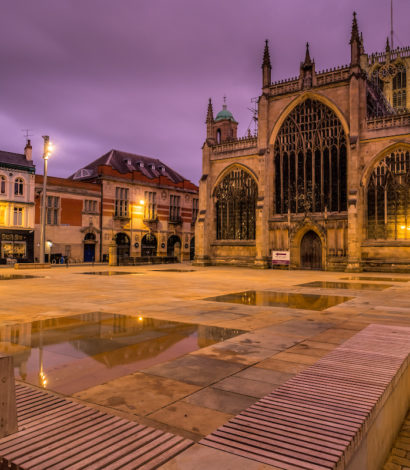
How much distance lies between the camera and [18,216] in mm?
38219

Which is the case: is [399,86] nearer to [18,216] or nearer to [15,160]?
[15,160]

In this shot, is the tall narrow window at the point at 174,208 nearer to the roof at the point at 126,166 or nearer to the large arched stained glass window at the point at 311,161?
the roof at the point at 126,166

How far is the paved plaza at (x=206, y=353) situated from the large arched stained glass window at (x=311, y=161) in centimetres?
1926

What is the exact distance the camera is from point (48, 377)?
5223 mm

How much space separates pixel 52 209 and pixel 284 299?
33.6 metres

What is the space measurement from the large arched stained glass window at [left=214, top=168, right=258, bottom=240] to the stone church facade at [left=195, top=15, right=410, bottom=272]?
0.10 m

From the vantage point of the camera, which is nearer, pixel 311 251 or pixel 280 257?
pixel 280 257

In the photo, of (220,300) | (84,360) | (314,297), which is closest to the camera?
(84,360)

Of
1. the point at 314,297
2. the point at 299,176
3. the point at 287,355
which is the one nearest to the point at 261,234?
the point at 299,176

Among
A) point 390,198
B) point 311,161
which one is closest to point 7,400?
point 390,198

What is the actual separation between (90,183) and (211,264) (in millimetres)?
17982

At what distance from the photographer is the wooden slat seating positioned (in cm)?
268

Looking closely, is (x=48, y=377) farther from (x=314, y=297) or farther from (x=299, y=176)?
(x=299, y=176)

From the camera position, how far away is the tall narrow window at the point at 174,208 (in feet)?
174
